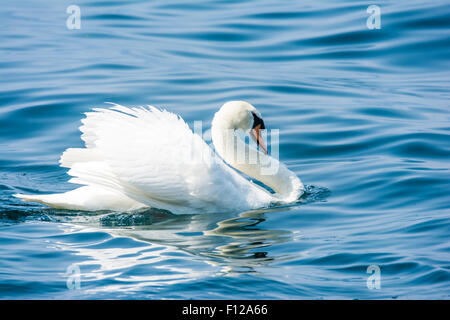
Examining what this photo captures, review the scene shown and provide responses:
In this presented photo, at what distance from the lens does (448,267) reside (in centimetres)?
758

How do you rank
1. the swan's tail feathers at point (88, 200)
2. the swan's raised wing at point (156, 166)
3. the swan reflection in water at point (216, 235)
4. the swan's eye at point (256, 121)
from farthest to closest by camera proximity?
the swan's eye at point (256, 121) < the swan's tail feathers at point (88, 200) < the swan's raised wing at point (156, 166) < the swan reflection in water at point (216, 235)

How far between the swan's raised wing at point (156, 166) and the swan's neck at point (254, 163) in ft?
2.87

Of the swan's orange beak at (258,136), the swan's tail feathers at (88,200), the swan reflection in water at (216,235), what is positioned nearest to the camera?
the swan reflection in water at (216,235)

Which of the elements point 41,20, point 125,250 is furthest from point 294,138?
point 41,20

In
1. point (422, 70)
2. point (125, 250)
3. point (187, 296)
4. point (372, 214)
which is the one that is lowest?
point (187, 296)

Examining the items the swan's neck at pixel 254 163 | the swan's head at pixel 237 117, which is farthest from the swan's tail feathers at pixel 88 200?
the swan's head at pixel 237 117

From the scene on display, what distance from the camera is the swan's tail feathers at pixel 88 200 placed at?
31.0ft

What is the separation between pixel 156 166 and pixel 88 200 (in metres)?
0.92

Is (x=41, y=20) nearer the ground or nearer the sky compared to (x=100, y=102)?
nearer the sky

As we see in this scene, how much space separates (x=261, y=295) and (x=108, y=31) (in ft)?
45.3

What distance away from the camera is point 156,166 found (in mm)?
9406

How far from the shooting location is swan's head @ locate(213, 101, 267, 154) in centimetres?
1041

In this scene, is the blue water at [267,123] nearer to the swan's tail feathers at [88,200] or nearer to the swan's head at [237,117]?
the swan's tail feathers at [88,200]

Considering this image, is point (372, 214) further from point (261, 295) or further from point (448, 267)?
point (261, 295)
